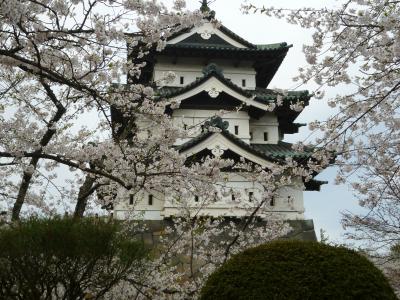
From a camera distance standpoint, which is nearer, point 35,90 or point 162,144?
point 162,144

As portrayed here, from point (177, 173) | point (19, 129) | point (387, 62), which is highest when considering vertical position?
point (19, 129)

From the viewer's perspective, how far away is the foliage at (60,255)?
5.53 metres

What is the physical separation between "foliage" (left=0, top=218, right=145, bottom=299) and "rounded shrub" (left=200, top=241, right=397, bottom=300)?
1383 mm

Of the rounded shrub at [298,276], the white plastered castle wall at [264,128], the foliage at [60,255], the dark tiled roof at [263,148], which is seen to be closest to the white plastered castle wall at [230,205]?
the dark tiled roof at [263,148]

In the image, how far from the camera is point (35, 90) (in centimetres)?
947

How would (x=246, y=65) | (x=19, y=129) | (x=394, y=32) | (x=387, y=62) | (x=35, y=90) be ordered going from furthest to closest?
(x=246, y=65) < (x=35, y=90) < (x=19, y=129) < (x=387, y=62) < (x=394, y=32)

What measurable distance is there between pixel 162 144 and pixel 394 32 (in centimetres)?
375

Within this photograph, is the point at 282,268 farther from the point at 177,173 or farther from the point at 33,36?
the point at 33,36

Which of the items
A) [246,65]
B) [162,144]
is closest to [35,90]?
[162,144]

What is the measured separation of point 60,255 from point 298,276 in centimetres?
281

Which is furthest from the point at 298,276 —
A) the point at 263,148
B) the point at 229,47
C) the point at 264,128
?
the point at 229,47

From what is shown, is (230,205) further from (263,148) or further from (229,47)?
(229,47)

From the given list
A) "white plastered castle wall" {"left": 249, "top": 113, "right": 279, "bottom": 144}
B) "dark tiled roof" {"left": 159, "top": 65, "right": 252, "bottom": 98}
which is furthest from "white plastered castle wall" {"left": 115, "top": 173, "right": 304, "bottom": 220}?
"dark tiled roof" {"left": 159, "top": 65, "right": 252, "bottom": 98}

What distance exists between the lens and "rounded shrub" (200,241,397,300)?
15.4ft
